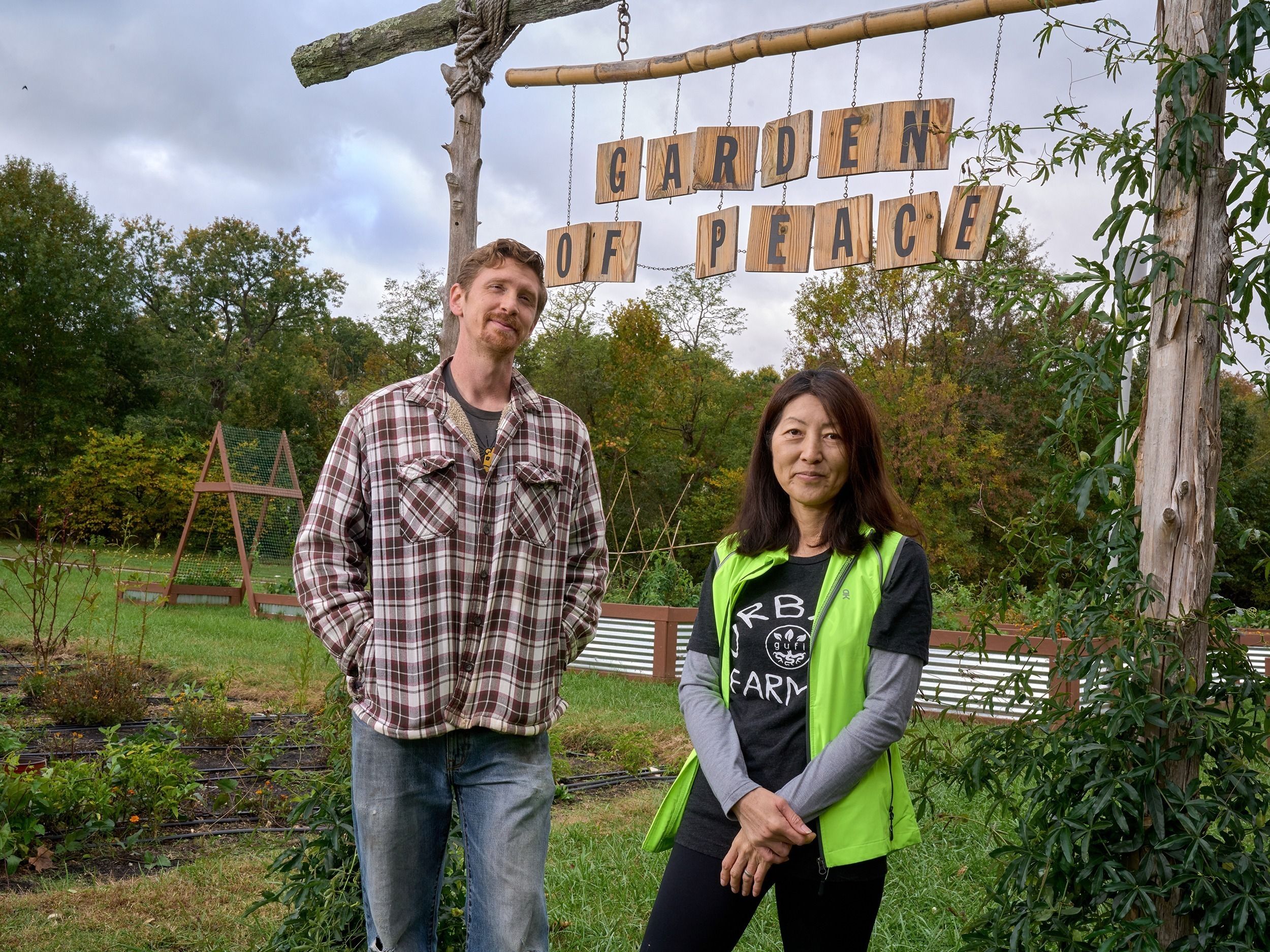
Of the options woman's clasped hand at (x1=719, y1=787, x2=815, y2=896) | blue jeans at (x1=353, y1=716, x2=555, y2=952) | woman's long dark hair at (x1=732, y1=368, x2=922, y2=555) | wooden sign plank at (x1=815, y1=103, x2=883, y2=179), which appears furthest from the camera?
wooden sign plank at (x1=815, y1=103, x2=883, y2=179)

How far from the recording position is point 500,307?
2322mm

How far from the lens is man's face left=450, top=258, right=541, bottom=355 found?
91.6 inches

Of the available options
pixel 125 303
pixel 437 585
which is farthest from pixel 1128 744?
pixel 125 303

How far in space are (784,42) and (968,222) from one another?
1209mm

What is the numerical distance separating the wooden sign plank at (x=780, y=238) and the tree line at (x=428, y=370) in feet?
13.9

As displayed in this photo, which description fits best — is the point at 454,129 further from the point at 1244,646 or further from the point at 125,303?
the point at 125,303

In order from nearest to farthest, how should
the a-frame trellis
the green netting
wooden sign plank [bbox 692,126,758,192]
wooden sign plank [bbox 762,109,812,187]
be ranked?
wooden sign plank [bbox 762,109,812,187] < wooden sign plank [bbox 692,126,758,192] < the a-frame trellis < the green netting

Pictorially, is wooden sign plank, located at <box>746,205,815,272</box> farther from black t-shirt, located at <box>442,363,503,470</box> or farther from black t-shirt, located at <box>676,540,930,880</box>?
black t-shirt, located at <box>676,540,930,880</box>

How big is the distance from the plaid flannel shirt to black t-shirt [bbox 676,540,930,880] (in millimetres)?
469

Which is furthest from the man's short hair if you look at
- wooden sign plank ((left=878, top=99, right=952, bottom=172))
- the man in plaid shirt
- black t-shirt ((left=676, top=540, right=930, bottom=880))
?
wooden sign plank ((left=878, top=99, right=952, bottom=172))

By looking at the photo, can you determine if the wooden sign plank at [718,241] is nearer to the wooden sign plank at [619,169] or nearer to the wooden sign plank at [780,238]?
the wooden sign plank at [780,238]

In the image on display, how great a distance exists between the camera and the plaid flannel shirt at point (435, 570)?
2180 mm

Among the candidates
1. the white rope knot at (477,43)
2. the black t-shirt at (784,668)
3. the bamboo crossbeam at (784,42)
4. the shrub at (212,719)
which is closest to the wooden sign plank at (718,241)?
the bamboo crossbeam at (784,42)

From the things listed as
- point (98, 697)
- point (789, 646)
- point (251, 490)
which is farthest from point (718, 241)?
point (251, 490)
